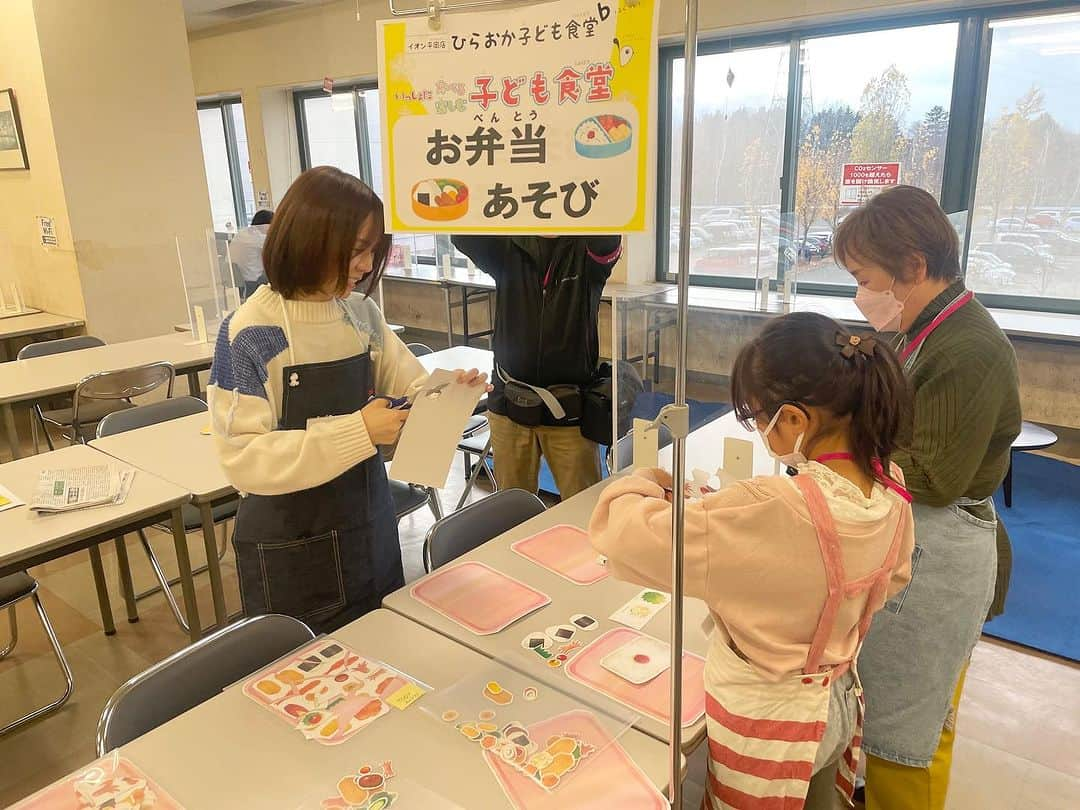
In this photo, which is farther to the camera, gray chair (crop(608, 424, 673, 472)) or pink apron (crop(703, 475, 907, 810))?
gray chair (crop(608, 424, 673, 472))

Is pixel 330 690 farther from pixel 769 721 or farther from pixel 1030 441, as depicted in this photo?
pixel 1030 441

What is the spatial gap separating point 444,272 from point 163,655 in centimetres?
427

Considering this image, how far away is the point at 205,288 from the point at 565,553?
3.32m

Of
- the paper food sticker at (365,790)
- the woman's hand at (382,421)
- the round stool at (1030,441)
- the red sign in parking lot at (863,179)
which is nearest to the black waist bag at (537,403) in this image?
the woman's hand at (382,421)

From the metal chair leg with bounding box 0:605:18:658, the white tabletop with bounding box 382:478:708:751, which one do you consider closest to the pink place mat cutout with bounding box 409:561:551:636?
the white tabletop with bounding box 382:478:708:751

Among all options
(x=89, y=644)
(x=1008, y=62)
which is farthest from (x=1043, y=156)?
(x=89, y=644)

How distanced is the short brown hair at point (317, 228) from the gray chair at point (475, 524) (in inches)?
27.5

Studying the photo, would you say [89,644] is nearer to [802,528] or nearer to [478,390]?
[478,390]

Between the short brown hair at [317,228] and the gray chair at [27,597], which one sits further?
the gray chair at [27,597]

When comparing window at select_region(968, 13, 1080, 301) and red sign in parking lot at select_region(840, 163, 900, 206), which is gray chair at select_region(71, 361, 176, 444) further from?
window at select_region(968, 13, 1080, 301)

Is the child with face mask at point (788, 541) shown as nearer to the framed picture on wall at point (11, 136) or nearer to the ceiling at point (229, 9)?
the framed picture on wall at point (11, 136)

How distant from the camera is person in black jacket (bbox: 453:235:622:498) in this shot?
7.19 ft

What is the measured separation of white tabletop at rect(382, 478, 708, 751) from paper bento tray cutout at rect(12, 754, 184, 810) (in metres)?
0.54

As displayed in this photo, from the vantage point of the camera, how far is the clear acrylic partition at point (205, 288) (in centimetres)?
398
